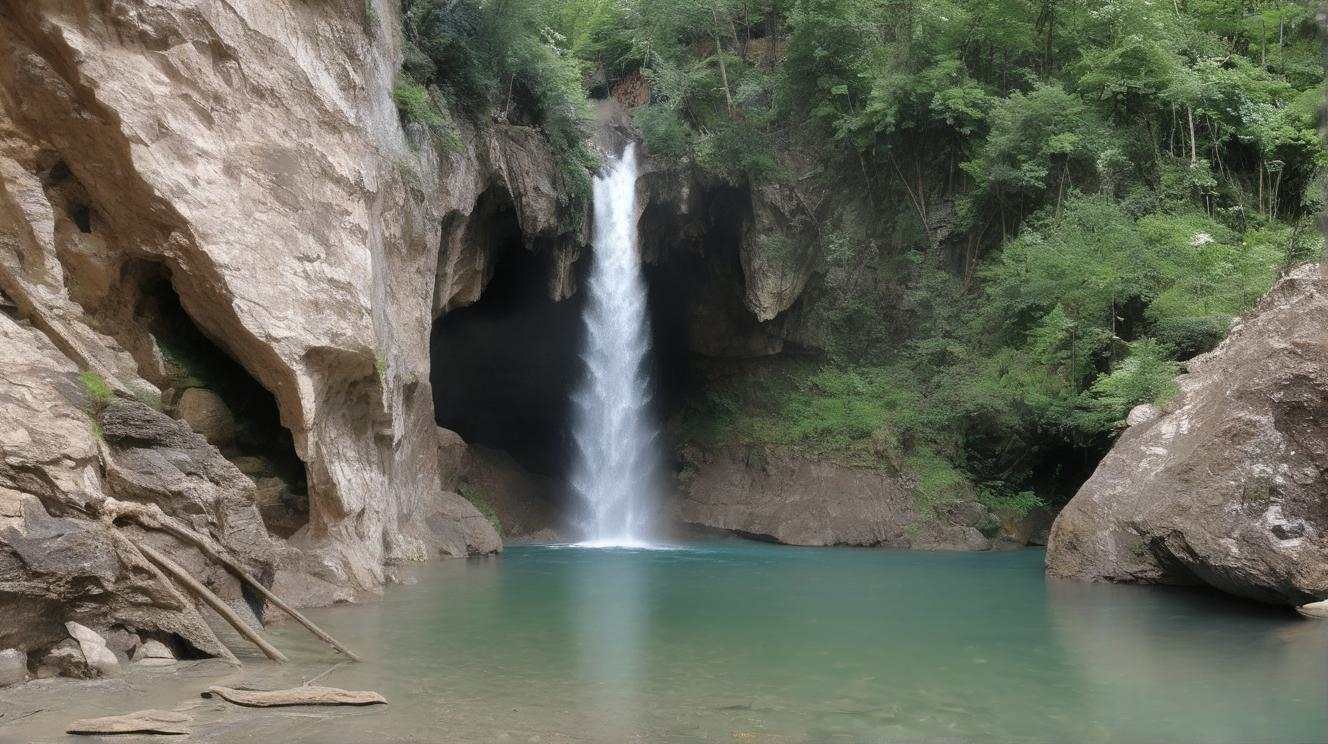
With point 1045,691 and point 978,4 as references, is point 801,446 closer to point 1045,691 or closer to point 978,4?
point 978,4

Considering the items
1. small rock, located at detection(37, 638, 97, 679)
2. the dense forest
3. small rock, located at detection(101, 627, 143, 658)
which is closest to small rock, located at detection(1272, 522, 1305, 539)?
the dense forest

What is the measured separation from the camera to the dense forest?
65.0ft

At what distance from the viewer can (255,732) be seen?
18.0 feet

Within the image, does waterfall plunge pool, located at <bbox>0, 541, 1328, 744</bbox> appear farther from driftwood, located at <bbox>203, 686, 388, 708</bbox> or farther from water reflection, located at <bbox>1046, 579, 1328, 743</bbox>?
driftwood, located at <bbox>203, 686, 388, 708</bbox>

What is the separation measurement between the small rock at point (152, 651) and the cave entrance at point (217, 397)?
422 cm

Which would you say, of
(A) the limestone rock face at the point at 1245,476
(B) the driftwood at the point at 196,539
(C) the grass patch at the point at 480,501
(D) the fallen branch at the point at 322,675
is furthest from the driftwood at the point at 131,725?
(C) the grass patch at the point at 480,501

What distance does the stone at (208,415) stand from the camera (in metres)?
11.1

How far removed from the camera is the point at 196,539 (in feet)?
26.6

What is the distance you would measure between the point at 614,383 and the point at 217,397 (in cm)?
1511

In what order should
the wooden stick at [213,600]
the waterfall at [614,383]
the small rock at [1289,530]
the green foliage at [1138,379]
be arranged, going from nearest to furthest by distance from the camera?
1. the wooden stick at [213,600]
2. the small rock at [1289,530]
3. the green foliage at [1138,379]
4. the waterfall at [614,383]

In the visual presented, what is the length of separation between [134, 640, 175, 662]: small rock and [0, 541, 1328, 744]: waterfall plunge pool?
0.34 meters

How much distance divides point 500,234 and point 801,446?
31.5 ft

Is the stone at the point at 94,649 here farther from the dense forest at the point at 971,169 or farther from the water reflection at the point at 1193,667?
the dense forest at the point at 971,169

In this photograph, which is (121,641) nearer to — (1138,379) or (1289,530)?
(1289,530)
